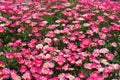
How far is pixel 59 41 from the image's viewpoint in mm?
5910

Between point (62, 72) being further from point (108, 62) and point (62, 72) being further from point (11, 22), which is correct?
point (11, 22)

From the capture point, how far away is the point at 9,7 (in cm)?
718

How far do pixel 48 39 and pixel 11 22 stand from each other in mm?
1022

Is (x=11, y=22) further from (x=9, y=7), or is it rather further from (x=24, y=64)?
(x=24, y=64)

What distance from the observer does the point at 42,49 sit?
5.70 meters

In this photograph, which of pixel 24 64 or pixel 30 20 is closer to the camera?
pixel 24 64

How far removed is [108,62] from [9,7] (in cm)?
266

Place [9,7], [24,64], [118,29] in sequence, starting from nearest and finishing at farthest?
[24,64], [118,29], [9,7]

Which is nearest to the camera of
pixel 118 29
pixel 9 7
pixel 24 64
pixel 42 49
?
pixel 24 64

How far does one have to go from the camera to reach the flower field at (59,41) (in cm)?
514

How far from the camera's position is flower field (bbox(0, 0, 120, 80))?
5.14m

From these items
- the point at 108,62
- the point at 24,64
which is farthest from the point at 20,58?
the point at 108,62

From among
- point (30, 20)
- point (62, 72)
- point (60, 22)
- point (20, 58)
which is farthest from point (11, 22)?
point (62, 72)

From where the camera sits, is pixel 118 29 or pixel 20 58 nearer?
pixel 20 58
